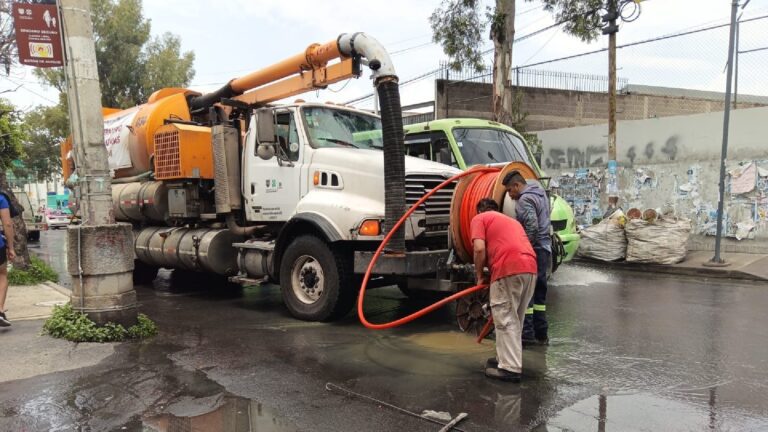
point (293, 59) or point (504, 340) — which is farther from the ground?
point (293, 59)

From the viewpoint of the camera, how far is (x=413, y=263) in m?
5.73

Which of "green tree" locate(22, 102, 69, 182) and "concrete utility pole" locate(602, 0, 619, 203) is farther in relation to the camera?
"green tree" locate(22, 102, 69, 182)

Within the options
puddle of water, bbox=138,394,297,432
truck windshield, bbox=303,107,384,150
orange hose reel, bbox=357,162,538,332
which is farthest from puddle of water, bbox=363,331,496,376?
truck windshield, bbox=303,107,384,150

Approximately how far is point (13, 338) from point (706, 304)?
8640 mm

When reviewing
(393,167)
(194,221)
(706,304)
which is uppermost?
(393,167)

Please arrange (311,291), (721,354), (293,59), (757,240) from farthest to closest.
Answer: (757,240), (293,59), (311,291), (721,354)

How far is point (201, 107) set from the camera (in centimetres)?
934

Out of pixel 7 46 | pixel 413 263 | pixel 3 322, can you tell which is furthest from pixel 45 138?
pixel 413 263

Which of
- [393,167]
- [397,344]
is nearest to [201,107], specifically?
[393,167]

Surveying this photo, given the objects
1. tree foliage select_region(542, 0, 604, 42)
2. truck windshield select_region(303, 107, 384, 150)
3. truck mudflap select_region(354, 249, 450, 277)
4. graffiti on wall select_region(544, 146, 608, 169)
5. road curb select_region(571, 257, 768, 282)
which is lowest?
road curb select_region(571, 257, 768, 282)

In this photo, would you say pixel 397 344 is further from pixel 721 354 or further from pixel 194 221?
pixel 194 221

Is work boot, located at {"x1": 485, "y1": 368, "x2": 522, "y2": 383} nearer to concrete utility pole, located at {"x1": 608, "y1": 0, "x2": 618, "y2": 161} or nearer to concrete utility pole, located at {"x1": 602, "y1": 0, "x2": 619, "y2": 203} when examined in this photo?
concrete utility pole, located at {"x1": 602, "y1": 0, "x2": 619, "y2": 203}

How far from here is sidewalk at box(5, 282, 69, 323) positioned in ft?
22.6

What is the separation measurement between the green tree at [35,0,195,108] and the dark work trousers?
2494cm
